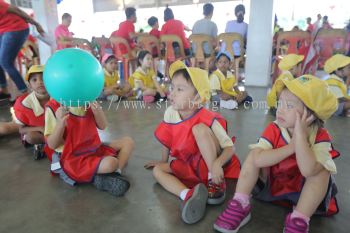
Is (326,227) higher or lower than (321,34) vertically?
lower

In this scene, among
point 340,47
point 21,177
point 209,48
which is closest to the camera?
point 21,177

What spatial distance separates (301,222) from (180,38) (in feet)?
13.9

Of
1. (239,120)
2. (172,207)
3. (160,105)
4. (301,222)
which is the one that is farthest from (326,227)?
(160,105)

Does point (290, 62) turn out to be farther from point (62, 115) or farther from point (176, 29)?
point (176, 29)

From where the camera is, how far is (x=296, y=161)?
122 centimetres

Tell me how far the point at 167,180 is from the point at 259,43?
3973 millimetres

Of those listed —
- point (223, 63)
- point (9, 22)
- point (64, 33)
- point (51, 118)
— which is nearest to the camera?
point (51, 118)

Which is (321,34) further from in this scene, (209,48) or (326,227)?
(326,227)

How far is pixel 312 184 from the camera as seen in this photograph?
114 centimetres

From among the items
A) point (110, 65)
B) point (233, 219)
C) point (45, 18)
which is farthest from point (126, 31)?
point (233, 219)

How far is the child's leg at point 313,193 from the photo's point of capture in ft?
3.68

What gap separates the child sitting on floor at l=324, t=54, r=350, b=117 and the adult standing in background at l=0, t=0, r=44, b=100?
122 inches

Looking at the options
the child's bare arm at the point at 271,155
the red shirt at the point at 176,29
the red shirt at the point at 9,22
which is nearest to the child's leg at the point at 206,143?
the child's bare arm at the point at 271,155

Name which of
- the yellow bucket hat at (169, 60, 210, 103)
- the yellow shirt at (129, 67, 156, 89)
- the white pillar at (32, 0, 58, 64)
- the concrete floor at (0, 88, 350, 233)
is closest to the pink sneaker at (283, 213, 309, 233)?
the concrete floor at (0, 88, 350, 233)
